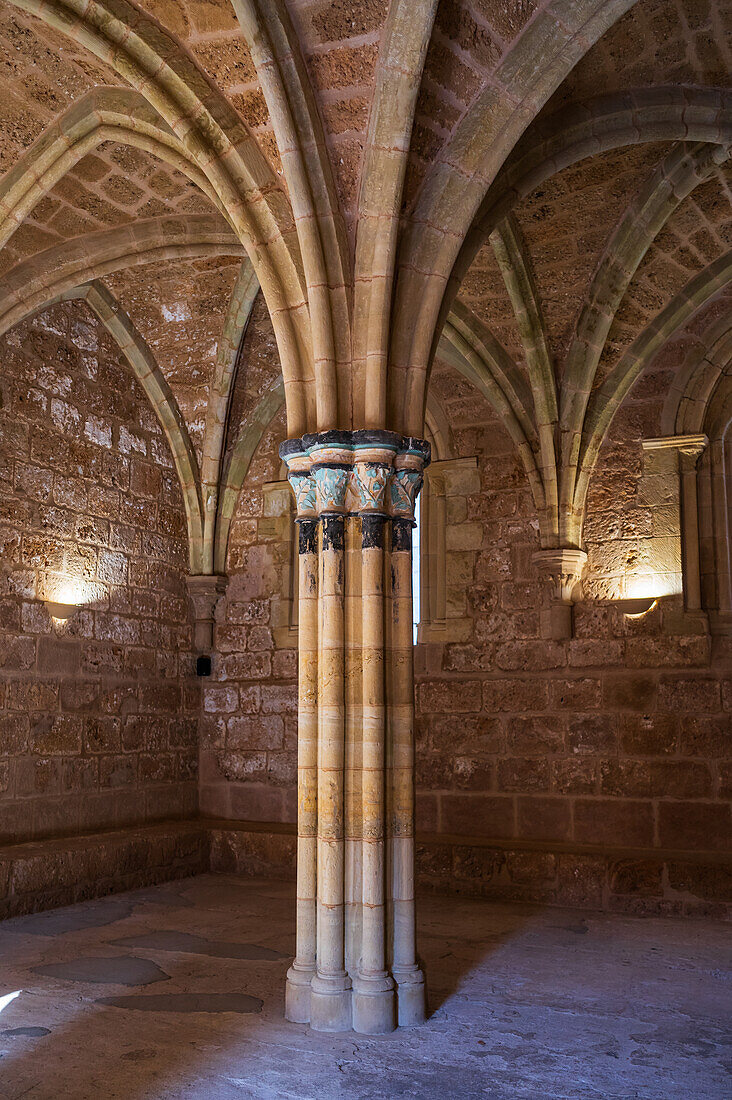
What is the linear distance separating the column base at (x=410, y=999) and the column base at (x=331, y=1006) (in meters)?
0.21

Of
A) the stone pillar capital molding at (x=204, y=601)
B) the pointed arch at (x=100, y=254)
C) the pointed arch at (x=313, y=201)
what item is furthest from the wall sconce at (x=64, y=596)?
the pointed arch at (x=313, y=201)

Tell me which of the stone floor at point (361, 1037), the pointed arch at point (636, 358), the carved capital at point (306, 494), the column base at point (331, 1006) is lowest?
the stone floor at point (361, 1037)

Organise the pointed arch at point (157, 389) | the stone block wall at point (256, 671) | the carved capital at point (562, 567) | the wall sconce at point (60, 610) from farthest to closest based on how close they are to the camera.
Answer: the stone block wall at point (256, 671) → the pointed arch at point (157, 389) → the carved capital at point (562, 567) → the wall sconce at point (60, 610)

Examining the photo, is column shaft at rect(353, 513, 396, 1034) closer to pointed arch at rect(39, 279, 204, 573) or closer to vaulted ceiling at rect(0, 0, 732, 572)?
vaulted ceiling at rect(0, 0, 732, 572)

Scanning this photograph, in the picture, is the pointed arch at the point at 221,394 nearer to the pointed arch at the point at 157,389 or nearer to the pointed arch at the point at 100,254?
the pointed arch at the point at 157,389

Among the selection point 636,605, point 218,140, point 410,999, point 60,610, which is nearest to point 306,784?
point 410,999

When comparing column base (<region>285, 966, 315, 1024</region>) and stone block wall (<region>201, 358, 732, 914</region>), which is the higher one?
stone block wall (<region>201, 358, 732, 914</region>)

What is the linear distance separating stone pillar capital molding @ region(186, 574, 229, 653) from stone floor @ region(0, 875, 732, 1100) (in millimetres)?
2908

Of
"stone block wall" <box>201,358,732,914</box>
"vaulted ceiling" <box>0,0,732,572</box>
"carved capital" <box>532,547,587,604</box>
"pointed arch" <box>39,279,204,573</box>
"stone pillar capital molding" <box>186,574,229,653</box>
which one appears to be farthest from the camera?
"stone pillar capital molding" <box>186,574,229,653</box>

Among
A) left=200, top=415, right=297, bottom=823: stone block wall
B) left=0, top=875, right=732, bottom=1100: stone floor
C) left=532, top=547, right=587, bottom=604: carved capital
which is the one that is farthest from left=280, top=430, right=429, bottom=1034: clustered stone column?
left=200, top=415, right=297, bottom=823: stone block wall

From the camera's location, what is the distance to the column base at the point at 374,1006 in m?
4.14

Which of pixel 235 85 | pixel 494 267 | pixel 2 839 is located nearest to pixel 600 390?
pixel 494 267

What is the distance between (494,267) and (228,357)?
7.77 feet

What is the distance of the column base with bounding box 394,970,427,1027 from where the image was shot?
4242 mm
